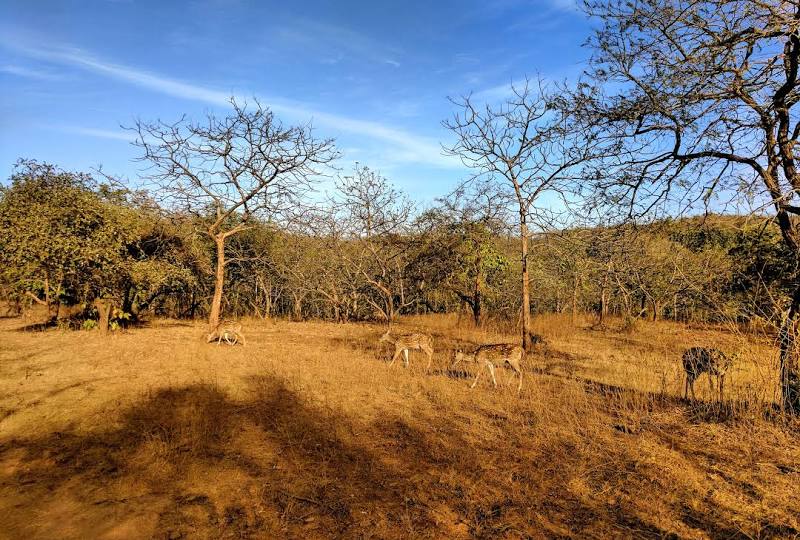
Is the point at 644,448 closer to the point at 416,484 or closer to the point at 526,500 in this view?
the point at 526,500

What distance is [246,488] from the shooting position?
5.15 m

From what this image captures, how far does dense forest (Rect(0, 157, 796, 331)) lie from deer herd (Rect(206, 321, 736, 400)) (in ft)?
3.32

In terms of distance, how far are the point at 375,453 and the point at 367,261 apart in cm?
1812

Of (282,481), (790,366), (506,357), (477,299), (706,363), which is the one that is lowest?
(282,481)

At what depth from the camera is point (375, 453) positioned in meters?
6.22

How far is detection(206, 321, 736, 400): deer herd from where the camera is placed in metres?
7.96

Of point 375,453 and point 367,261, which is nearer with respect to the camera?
point 375,453

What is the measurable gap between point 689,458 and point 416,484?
12.5ft

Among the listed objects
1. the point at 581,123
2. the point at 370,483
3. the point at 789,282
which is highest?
the point at 581,123

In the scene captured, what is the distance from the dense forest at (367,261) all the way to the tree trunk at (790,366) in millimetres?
325

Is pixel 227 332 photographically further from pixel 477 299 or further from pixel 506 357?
pixel 477 299

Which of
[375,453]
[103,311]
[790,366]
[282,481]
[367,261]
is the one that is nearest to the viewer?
[282,481]

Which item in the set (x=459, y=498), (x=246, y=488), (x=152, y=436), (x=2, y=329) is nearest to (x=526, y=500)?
(x=459, y=498)

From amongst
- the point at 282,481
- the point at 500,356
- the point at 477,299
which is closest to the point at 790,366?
the point at 500,356
